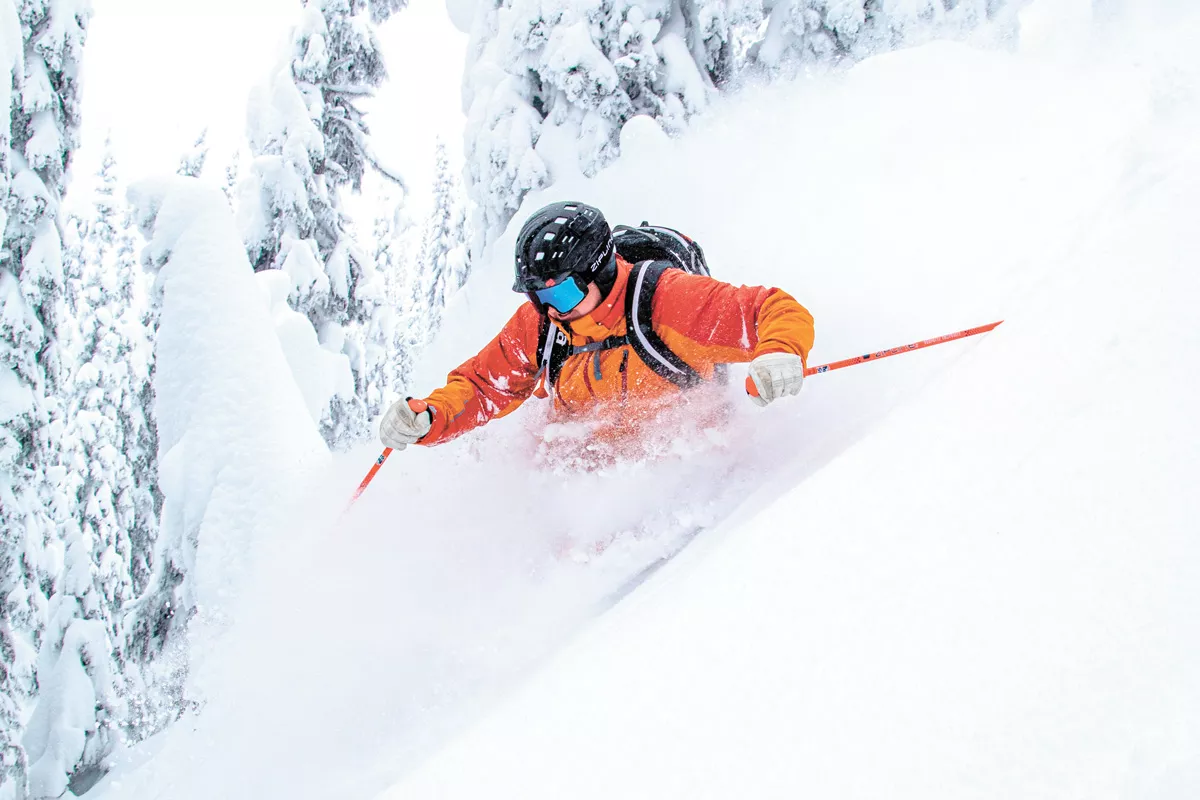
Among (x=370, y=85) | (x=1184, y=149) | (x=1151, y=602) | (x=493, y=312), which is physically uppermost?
(x=370, y=85)

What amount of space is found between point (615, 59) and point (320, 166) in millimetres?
5197

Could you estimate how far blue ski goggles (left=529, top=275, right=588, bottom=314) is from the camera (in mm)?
3559

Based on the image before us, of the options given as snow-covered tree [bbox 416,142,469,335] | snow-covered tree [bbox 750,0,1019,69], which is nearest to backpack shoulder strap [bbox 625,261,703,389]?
snow-covered tree [bbox 750,0,1019,69]

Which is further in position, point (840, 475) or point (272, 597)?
point (272, 597)

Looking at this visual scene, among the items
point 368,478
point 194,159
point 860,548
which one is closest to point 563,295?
point 368,478

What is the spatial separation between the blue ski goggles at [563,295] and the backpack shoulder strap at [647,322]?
26cm

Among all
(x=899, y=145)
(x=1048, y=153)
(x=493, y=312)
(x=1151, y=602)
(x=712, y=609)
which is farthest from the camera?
(x=493, y=312)

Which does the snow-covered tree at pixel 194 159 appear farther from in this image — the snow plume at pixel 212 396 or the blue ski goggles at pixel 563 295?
the blue ski goggles at pixel 563 295

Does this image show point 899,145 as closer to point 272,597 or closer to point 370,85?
point 272,597

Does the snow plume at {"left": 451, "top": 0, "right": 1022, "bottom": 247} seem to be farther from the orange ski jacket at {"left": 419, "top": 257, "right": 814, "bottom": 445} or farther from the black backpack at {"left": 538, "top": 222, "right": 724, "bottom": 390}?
the orange ski jacket at {"left": 419, "top": 257, "right": 814, "bottom": 445}

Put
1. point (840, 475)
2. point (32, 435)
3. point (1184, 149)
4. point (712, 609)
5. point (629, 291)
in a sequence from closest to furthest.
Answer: point (712, 609), point (840, 475), point (1184, 149), point (629, 291), point (32, 435)

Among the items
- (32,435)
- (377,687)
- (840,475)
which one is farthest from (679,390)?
(32,435)

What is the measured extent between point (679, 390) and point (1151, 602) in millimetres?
2766

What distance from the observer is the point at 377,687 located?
11.2 ft
